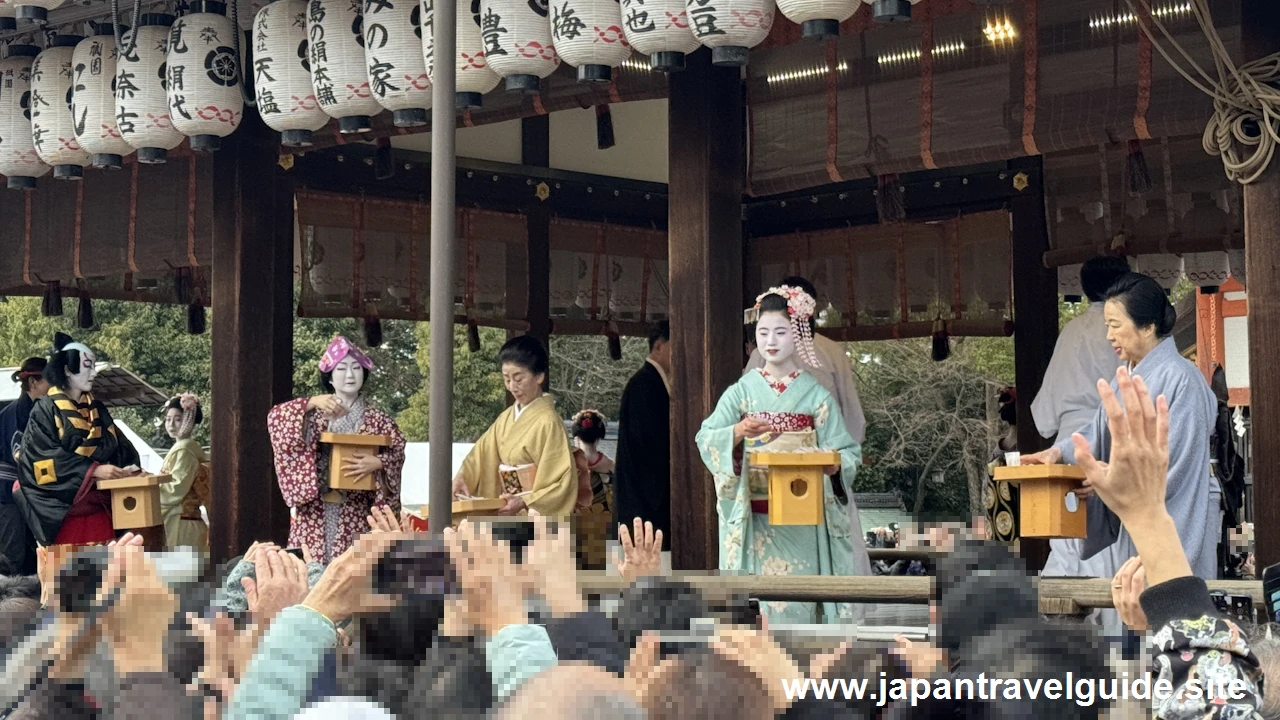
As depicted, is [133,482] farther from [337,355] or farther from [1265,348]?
[1265,348]

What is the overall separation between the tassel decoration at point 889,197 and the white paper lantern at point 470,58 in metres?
3.75

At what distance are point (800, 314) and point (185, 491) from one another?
616 centimetres

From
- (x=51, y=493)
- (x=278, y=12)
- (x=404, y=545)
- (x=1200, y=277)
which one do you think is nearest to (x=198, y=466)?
(x=51, y=493)

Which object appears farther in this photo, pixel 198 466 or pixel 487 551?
pixel 198 466

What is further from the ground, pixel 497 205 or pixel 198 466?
pixel 497 205

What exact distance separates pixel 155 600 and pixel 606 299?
8402mm

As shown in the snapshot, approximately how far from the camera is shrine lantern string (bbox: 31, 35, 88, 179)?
792cm

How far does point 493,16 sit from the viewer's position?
615 centimetres

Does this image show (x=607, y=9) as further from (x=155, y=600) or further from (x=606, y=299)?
(x=606, y=299)

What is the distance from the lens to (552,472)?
24.1ft

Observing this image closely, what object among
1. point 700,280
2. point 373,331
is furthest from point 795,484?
point 373,331

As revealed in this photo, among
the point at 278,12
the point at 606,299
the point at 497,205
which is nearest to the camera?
the point at 278,12

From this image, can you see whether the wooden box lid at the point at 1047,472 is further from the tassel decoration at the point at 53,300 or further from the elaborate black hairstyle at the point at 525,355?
the tassel decoration at the point at 53,300

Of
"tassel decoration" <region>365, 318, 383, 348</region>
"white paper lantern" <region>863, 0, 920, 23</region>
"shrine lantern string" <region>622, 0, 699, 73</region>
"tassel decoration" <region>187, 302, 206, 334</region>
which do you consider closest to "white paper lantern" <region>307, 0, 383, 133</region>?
"shrine lantern string" <region>622, 0, 699, 73</region>
